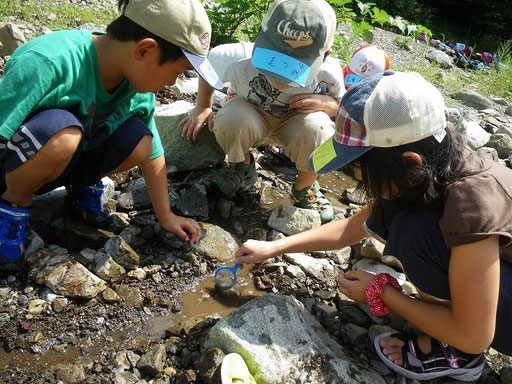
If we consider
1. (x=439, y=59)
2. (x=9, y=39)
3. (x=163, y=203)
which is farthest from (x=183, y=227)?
(x=439, y=59)

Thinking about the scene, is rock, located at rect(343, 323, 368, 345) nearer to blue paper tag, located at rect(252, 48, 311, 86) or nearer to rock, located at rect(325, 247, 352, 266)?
rock, located at rect(325, 247, 352, 266)

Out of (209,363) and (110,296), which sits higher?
(209,363)

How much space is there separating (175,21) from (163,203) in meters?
0.87

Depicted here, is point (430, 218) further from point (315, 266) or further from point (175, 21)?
point (175, 21)

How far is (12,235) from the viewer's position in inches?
81.5

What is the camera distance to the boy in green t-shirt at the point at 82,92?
1898 millimetres

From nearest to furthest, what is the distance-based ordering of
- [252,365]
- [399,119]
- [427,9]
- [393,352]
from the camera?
[399,119]
[252,365]
[393,352]
[427,9]

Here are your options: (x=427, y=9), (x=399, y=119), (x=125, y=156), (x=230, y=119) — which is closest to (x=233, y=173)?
(x=230, y=119)

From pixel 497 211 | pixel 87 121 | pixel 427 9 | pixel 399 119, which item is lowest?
pixel 427 9

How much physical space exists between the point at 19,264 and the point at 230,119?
1223 mm

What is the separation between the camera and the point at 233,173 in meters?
2.87

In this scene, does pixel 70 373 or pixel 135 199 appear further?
pixel 135 199

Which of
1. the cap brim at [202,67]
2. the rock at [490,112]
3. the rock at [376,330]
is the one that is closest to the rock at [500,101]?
the rock at [490,112]

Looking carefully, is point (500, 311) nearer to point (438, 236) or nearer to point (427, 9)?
point (438, 236)
